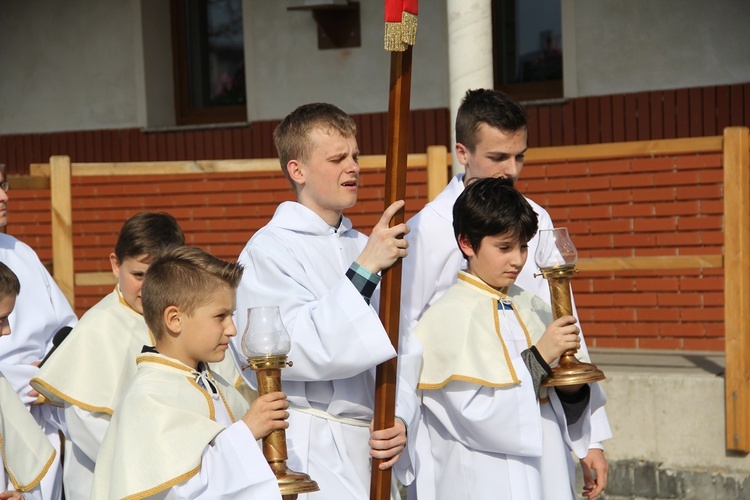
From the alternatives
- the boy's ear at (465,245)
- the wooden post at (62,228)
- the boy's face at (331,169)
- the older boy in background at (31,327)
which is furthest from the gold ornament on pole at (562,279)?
the wooden post at (62,228)

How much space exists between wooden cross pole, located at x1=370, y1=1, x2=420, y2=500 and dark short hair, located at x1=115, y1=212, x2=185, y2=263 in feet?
3.76

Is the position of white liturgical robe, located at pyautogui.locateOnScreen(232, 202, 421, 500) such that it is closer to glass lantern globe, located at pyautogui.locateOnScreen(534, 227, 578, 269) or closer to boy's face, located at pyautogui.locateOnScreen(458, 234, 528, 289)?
boy's face, located at pyautogui.locateOnScreen(458, 234, 528, 289)

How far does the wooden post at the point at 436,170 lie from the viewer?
7.46 meters

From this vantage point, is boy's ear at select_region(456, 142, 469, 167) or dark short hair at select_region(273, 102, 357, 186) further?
boy's ear at select_region(456, 142, 469, 167)

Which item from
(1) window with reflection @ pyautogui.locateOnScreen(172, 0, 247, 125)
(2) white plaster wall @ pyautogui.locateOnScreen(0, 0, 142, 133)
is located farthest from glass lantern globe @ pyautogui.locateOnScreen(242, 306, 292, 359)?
(2) white plaster wall @ pyautogui.locateOnScreen(0, 0, 142, 133)

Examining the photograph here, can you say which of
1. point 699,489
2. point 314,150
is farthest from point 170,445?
point 699,489

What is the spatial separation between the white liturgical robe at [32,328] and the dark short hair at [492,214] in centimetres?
200

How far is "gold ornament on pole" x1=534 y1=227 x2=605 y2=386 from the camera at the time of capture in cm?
372

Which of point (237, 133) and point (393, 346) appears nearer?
point (393, 346)

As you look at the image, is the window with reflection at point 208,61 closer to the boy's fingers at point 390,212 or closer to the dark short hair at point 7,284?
the dark short hair at point 7,284

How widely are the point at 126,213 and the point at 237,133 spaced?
3.58 metres

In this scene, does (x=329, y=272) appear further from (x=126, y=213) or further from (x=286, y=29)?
(x=286, y=29)

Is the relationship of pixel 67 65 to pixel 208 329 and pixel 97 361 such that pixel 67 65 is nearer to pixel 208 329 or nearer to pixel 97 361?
pixel 97 361

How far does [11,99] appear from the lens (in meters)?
13.2
